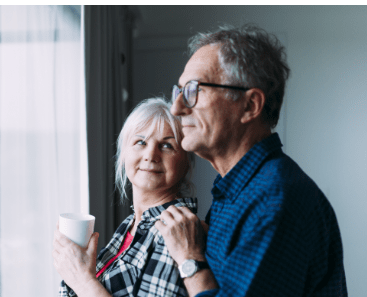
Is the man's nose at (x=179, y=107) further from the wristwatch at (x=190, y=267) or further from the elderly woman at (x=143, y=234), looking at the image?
the wristwatch at (x=190, y=267)

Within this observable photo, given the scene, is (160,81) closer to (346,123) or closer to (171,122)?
(346,123)

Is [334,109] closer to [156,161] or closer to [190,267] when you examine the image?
[156,161]

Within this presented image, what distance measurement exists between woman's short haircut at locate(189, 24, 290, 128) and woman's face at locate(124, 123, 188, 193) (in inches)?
13.3

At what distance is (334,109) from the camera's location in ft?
10.6

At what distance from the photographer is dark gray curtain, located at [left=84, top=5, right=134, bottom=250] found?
219 cm

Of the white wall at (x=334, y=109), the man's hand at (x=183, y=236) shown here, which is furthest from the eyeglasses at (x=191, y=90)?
Answer: the white wall at (x=334, y=109)

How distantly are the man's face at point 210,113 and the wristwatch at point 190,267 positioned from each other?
0.31 meters

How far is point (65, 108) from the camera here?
197 cm

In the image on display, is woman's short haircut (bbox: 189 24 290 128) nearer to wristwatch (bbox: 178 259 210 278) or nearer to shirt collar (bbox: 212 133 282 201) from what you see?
shirt collar (bbox: 212 133 282 201)

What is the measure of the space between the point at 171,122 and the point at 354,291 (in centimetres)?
298

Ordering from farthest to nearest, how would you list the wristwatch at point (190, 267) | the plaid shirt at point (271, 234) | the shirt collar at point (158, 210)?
the shirt collar at point (158, 210), the wristwatch at point (190, 267), the plaid shirt at point (271, 234)

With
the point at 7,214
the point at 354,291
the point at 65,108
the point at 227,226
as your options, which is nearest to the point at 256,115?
the point at 227,226

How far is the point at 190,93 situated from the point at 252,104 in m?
0.18

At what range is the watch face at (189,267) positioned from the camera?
836 mm
